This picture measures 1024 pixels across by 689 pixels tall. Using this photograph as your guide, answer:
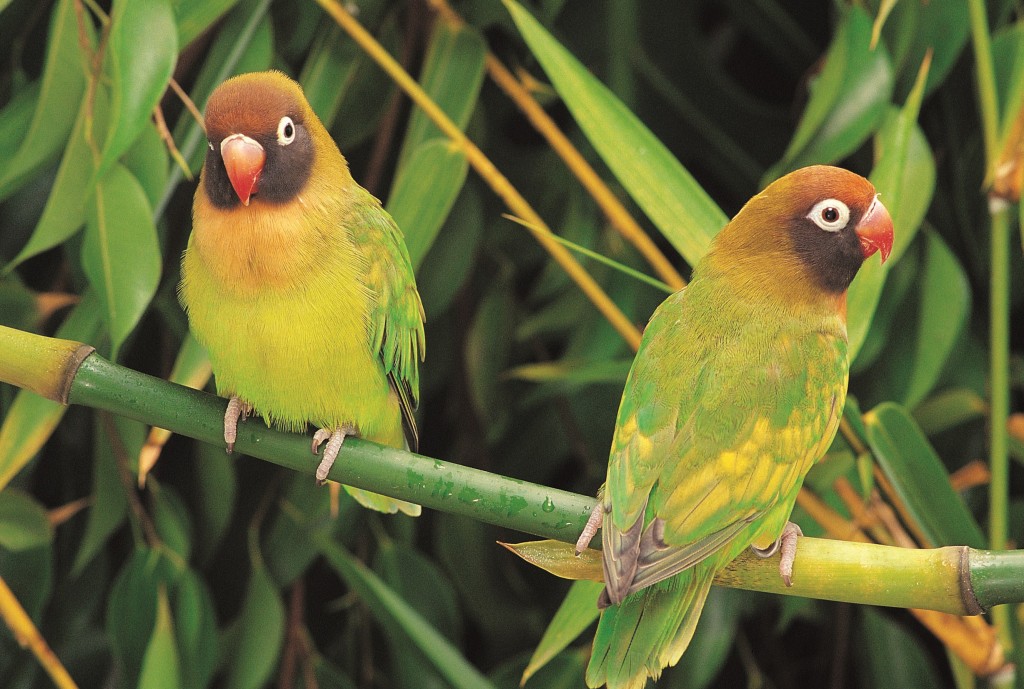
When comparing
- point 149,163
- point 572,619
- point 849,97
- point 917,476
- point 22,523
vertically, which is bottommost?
point 22,523

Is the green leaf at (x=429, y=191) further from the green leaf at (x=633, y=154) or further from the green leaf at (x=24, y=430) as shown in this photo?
the green leaf at (x=24, y=430)

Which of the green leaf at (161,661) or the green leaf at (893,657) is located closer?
the green leaf at (161,661)

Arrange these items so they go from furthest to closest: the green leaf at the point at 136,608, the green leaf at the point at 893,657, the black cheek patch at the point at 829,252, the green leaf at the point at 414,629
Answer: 1. the green leaf at the point at 893,657
2. the green leaf at the point at 136,608
3. the green leaf at the point at 414,629
4. the black cheek patch at the point at 829,252

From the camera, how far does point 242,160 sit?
0.50 m

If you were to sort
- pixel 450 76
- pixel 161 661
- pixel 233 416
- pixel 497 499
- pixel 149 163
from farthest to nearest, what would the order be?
pixel 161 661 → pixel 450 76 → pixel 149 163 → pixel 233 416 → pixel 497 499

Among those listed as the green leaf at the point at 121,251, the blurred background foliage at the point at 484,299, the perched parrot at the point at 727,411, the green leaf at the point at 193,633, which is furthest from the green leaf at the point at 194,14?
the green leaf at the point at 193,633

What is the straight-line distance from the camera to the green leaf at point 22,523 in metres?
0.98

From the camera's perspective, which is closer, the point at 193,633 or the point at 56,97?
the point at 56,97

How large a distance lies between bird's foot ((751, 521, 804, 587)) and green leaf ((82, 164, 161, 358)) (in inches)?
15.7

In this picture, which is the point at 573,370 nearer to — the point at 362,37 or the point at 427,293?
the point at 427,293

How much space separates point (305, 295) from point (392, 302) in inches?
2.3

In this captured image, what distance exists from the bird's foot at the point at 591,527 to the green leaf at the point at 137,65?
33 cm

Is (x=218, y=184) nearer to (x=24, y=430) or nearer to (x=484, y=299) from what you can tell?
(x=24, y=430)

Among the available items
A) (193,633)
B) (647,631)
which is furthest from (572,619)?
(193,633)
